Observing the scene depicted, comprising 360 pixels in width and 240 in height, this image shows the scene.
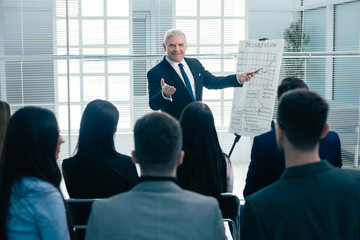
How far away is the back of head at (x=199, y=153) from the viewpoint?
2213 millimetres

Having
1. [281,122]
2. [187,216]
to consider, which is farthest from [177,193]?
[281,122]

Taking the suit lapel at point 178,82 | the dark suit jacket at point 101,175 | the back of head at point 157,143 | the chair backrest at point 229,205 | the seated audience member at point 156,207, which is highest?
the suit lapel at point 178,82

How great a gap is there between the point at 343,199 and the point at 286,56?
10.7 ft

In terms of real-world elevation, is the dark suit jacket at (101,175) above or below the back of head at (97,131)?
below

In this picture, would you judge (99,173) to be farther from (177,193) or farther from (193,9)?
(193,9)

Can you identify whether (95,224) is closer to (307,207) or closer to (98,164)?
(307,207)

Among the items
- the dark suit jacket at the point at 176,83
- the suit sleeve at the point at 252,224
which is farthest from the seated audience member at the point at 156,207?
the dark suit jacket at the point at 176,83

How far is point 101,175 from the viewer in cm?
227

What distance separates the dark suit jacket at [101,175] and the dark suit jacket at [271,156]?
0.61 m

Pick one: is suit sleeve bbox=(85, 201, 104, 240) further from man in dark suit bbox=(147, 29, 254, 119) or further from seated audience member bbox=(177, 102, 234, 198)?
man in dark suit bbox=(147, 29, 254, 119)

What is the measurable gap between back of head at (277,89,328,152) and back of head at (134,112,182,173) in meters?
0.33

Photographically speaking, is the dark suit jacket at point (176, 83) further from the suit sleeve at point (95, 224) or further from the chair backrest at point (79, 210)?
the suit sleeve at point (95, 224)

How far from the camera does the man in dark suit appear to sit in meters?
3.67

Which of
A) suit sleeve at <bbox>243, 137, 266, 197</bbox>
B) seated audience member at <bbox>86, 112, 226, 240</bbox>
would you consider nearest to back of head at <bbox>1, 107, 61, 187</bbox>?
seated audience member at <bbox>86, 112, 226, 240</bbox>
